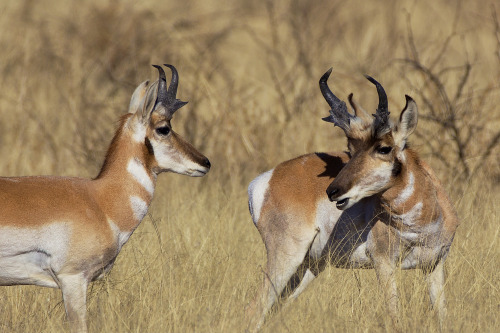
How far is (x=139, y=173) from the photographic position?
4891 mm

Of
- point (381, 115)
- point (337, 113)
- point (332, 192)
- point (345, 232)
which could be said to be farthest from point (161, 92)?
point (345, 232)

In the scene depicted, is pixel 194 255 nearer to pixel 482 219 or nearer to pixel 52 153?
pixel 482 219

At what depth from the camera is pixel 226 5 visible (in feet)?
58.3

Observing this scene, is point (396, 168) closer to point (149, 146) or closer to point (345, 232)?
point (345, 232)

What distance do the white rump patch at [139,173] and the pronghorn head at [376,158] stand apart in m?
1.14

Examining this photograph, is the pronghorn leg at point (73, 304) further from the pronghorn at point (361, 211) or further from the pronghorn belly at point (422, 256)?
the pronghorn belly at point (422, 256)

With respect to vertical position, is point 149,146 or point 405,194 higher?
point 149,146

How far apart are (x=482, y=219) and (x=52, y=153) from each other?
5.55 meters

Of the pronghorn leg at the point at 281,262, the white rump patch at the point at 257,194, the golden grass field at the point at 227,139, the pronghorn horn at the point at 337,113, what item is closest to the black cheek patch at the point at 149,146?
the golden grass field at the point at 227,139

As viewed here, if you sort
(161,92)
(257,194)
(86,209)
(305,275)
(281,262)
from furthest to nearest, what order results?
(305,275), (257,194), (281,262), (161,92), (86,209)

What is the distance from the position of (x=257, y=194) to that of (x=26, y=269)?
1.75 metres

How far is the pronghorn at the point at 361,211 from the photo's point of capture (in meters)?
4.85

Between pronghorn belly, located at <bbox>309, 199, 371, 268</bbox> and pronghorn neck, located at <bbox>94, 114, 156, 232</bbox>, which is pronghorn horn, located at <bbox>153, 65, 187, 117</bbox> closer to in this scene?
pronghorn neck, located at <bbox>94, 114, 156, 232</bbox>

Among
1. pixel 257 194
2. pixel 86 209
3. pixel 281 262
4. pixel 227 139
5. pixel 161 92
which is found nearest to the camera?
pixel 86 209
